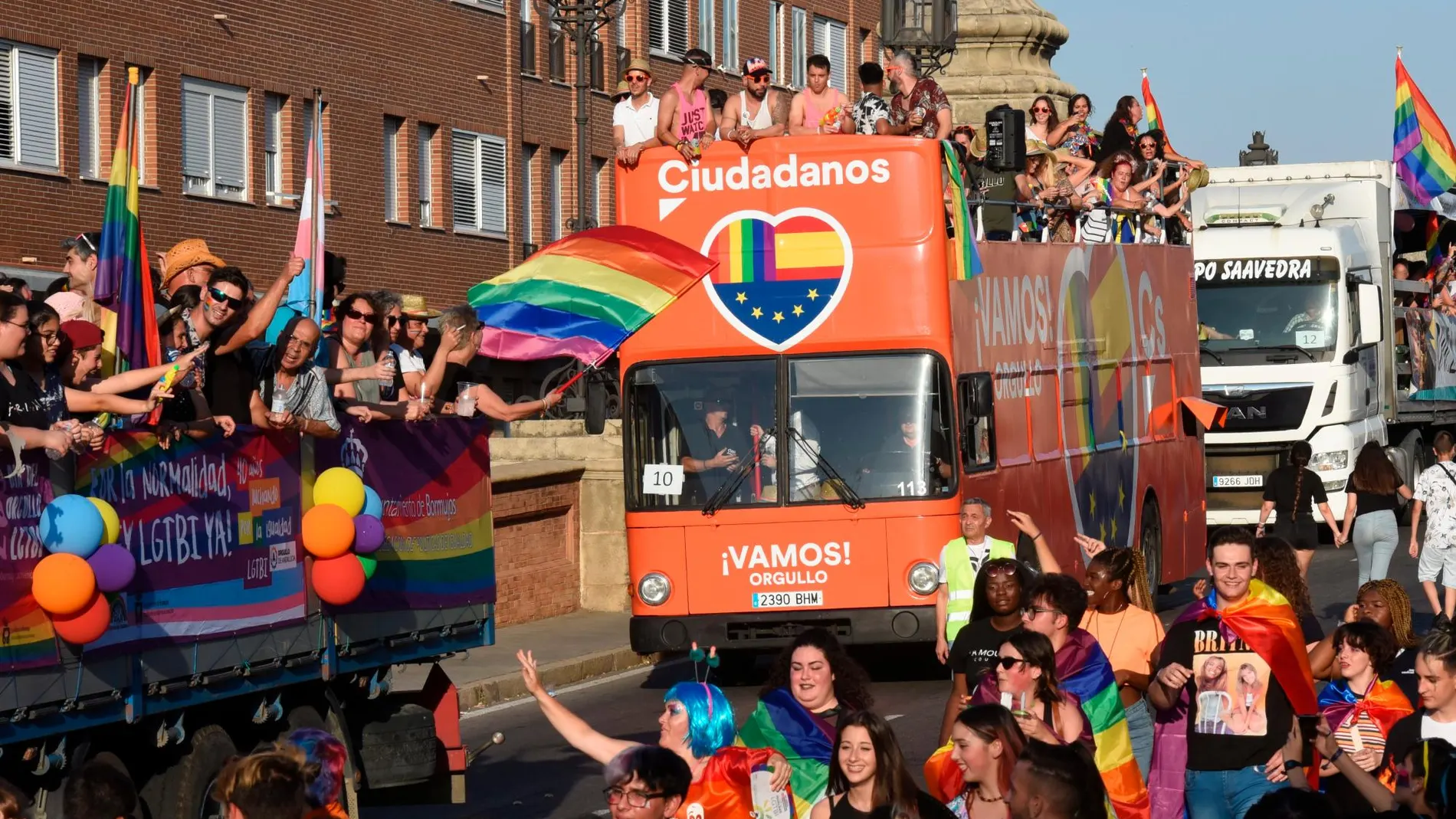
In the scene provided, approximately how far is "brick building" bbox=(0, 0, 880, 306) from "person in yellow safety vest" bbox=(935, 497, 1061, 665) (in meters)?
17.5

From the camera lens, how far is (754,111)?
17.7 metres

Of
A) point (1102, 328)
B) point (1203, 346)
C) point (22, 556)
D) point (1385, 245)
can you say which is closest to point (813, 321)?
point (1102, 328)

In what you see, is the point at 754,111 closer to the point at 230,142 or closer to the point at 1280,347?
the point at 1280,347

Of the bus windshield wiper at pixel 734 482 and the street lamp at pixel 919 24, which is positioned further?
the street lamp at pixel 919 24

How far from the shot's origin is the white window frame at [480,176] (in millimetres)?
38281

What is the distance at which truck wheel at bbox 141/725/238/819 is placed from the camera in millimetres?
9422

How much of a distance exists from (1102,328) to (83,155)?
1386 cm

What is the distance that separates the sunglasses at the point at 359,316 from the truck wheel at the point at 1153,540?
12.6 m

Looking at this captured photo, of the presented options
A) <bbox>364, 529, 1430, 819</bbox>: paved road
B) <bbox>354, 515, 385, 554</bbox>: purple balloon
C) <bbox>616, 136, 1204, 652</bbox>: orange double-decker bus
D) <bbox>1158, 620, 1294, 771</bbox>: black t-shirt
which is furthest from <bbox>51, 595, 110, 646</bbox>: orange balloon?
<bbox>616, 136, 1204, 652</bbox>: orange double-decker bus

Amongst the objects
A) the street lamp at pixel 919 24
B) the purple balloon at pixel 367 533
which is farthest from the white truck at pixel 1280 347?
the purple balloon at pixel 367 533

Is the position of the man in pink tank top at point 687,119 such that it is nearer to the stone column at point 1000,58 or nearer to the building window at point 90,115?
the building window at point 90,115

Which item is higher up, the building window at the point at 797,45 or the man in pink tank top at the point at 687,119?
the building window at the point at 797,45

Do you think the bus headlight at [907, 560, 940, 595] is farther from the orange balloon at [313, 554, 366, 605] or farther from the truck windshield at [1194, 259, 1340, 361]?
the truck windshield at [1194, 259, 1340, 361]

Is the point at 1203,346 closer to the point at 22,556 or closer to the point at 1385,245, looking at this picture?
the point at 1385,245
